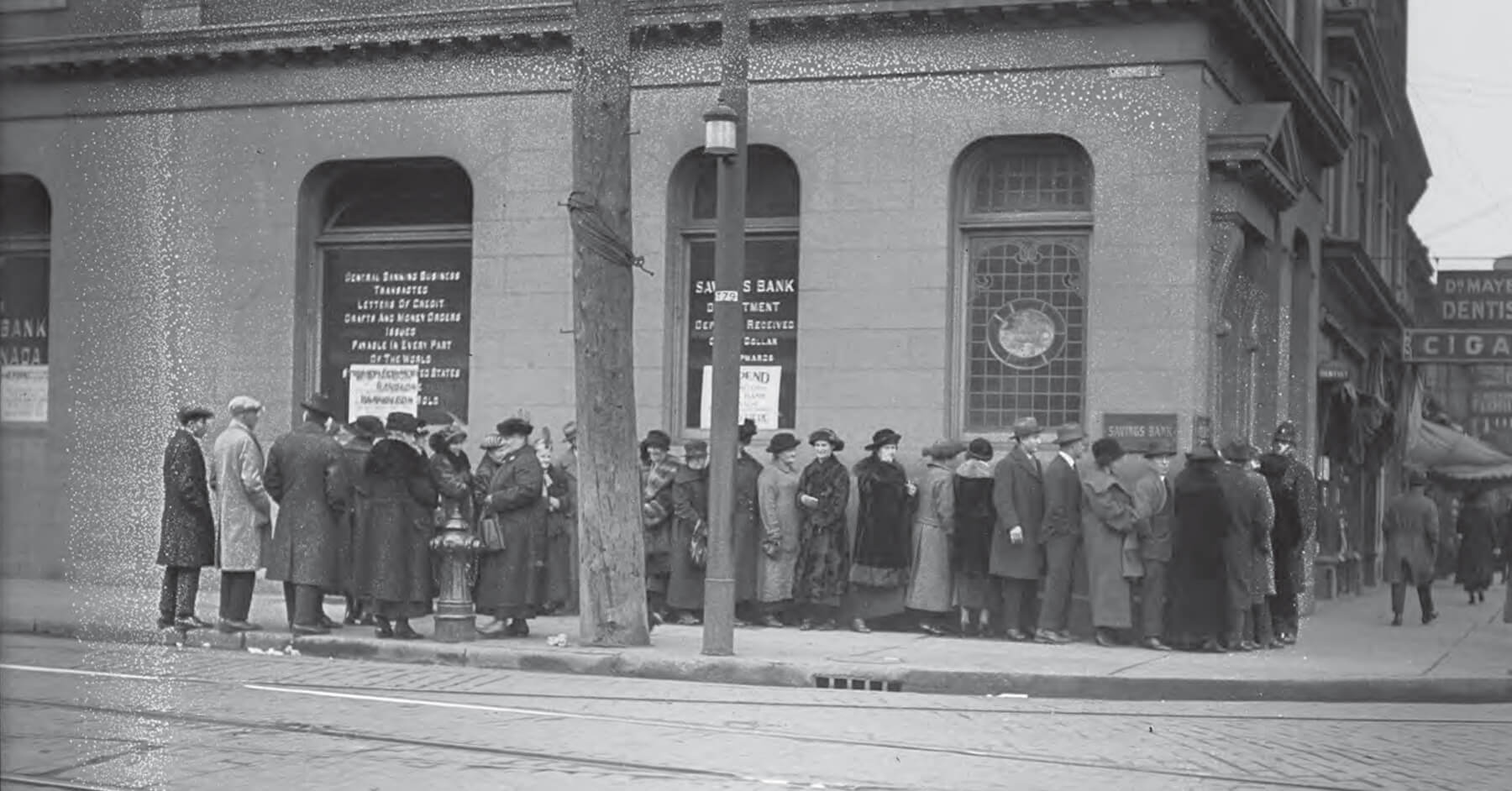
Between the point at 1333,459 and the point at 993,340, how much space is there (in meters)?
11.5

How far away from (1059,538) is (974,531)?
812 millimetres

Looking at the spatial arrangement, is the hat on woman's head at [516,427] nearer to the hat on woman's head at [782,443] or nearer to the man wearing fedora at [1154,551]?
the hat on woman's head at [782,443]

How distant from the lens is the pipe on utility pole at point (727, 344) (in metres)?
15.9

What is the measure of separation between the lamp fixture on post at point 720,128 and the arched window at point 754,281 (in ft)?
17.9

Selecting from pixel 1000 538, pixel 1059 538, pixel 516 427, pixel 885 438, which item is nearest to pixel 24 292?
pixel 516 427

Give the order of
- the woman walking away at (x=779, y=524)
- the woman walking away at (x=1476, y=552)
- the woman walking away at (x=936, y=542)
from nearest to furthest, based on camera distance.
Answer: the woman walking away at (x=936, y=542) → the woman walking away at (x=779, y=524) → the woman walking away at (x=1476, y=552)

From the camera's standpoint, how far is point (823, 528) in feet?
62.6

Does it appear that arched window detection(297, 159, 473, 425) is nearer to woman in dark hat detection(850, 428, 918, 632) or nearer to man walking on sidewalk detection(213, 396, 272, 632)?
man walking on sidewalk detection(213, 396, 272, 632)

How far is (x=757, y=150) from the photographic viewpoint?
21.4m

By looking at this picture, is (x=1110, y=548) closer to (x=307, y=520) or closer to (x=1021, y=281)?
(x=1021, y=281)

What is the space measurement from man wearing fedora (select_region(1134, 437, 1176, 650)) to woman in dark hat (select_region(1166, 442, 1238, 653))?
0.10m

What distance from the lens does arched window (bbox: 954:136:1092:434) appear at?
20359 mm

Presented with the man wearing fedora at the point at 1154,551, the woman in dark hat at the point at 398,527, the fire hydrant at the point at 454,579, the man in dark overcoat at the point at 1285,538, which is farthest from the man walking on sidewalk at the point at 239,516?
the man in dark overcoat at the point at 1285,538

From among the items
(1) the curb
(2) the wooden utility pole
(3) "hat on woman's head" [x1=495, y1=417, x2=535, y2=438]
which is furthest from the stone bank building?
(2) the wooden utility pole
